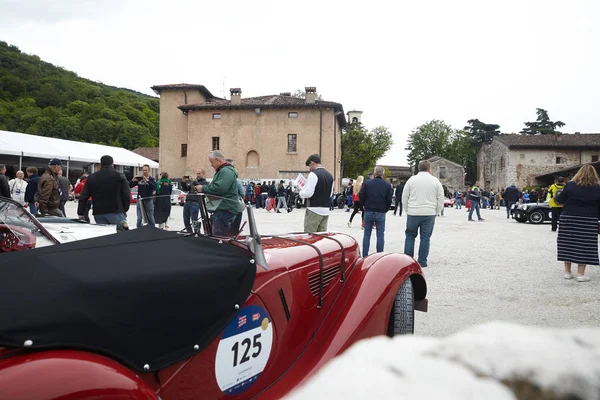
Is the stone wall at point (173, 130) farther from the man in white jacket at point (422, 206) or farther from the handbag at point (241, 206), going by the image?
the handbag at point (241, 206)

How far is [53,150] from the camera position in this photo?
85.1 ft

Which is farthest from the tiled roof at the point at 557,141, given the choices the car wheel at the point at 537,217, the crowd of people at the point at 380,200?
the crowd of people at the point at 380,200

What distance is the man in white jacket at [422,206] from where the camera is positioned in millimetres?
7512

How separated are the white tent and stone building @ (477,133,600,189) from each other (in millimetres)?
44945

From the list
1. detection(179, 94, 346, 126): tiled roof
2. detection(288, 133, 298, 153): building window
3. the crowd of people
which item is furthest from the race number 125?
detection(288, 133, 298, 153): building window

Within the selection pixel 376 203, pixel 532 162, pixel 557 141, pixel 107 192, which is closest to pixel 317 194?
pixel 376 203

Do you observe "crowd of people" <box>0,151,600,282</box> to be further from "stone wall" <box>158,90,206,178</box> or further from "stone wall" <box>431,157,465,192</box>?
"stone wall" <box>431,157,465,192</box>

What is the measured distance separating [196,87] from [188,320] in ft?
145

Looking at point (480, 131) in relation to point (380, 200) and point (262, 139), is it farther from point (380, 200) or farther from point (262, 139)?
point (380, 200)

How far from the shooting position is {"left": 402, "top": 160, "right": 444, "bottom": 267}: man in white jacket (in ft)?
24.6

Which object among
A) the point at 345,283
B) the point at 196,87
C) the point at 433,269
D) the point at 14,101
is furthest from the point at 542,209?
the point at 14,101

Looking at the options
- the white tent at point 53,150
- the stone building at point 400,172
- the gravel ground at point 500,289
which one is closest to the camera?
the gravel ground at point 500,289

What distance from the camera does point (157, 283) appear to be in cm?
165

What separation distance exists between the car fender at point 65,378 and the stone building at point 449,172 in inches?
2941
